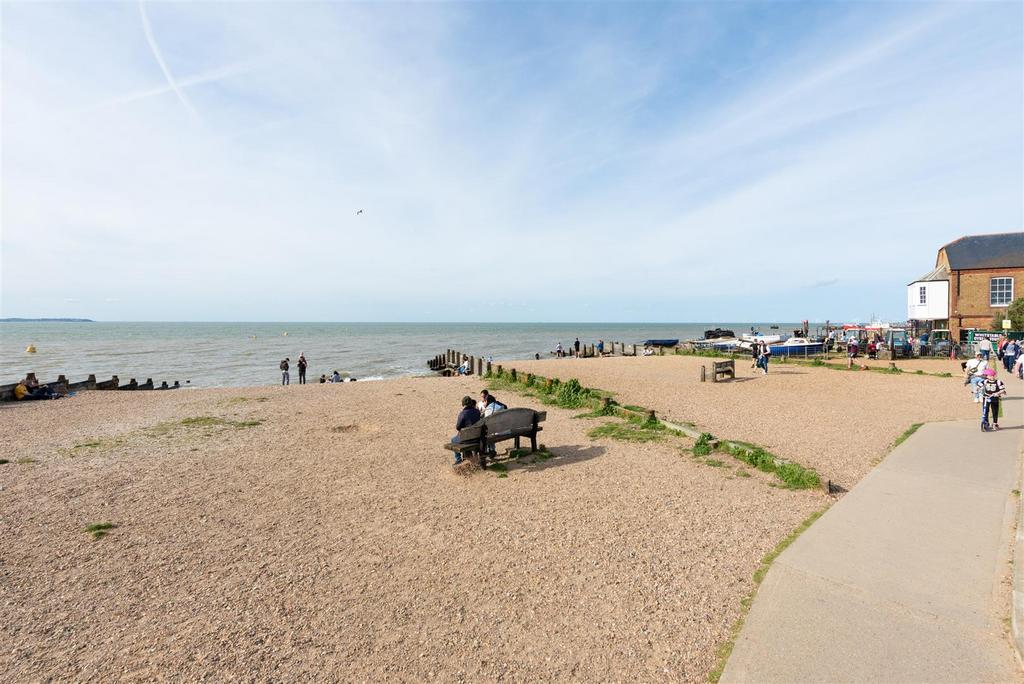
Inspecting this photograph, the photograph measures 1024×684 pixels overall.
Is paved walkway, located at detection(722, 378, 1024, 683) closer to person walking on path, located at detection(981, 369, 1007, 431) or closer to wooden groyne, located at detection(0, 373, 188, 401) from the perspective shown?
person walking on path, located at detection(981, 369, 1007, 431)

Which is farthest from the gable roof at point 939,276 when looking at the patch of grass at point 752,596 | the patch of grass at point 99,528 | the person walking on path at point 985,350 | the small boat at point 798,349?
the patch of grass at point 99,528

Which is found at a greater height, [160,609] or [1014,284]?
[1014,284]

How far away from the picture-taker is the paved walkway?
147 inches

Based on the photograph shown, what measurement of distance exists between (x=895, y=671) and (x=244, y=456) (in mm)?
11592

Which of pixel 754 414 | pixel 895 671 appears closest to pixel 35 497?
pixel 895 671

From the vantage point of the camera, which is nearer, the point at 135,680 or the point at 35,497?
the point at 135,680

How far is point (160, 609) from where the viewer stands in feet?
16.6

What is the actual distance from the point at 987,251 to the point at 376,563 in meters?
49.1

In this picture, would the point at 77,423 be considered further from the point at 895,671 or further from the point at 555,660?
the point at 895,671

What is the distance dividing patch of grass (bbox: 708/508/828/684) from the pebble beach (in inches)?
2.7

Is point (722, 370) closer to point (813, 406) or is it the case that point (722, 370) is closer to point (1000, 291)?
point (813, 406)

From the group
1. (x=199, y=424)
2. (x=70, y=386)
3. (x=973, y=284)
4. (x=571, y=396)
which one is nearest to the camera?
(x=199, y=424)

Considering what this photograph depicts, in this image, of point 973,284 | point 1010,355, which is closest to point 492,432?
point 1010,355

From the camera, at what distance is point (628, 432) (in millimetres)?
11719
